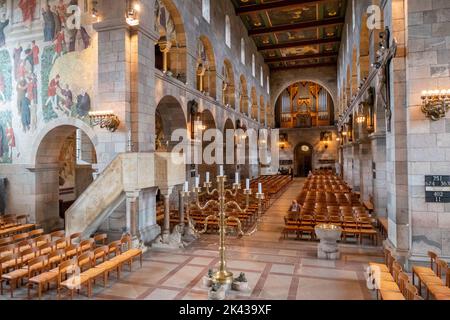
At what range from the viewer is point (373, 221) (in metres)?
11.9

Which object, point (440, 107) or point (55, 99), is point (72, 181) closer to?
point (55, 99)

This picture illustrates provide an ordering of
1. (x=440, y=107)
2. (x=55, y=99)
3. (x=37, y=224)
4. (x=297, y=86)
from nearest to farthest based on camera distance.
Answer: (x=440, y=107), (x=55, y=99), (x=37, y=224), (x=297, y=86)

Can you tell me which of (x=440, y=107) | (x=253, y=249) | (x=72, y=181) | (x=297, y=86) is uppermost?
(x=297, y=86)

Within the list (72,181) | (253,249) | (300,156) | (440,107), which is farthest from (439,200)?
(300,156)

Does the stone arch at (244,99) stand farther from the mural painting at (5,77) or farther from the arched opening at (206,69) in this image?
the mural painting at (5,77)

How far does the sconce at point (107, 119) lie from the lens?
9516 millimetres

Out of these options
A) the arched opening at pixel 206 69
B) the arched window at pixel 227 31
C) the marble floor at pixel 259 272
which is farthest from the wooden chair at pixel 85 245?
the arched window at pixel 227 31

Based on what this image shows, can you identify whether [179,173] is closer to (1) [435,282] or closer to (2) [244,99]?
(1) [435,282]

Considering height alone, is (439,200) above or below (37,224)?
above

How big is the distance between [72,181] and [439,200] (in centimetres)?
1661

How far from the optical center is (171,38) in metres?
13.9

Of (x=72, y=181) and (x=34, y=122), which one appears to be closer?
(x=34, y=122)

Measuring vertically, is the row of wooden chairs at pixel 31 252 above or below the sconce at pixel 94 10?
below

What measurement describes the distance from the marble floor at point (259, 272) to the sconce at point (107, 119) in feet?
13.2
